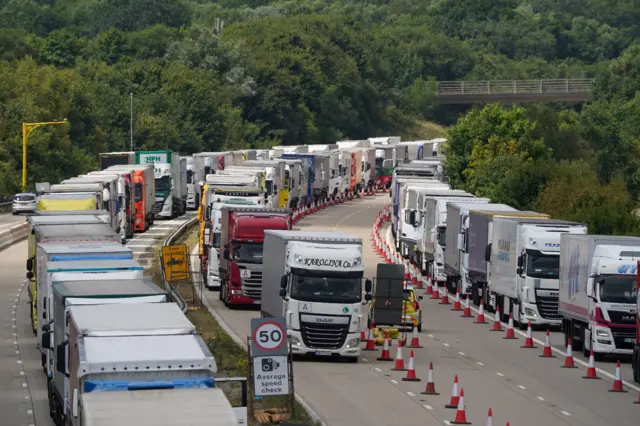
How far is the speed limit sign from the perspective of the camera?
2723 centimetres

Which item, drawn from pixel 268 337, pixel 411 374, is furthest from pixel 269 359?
pixel 411 374

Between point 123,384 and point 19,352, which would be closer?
point 123,384

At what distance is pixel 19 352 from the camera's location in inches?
1578

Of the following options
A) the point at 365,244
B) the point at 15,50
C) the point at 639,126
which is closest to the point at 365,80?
the point at 15,50

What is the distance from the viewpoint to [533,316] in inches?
1791

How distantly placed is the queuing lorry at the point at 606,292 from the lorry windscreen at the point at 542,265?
15.3ft

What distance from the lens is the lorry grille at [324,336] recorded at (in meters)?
37.5

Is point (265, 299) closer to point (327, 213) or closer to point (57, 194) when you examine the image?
point (57, 194)

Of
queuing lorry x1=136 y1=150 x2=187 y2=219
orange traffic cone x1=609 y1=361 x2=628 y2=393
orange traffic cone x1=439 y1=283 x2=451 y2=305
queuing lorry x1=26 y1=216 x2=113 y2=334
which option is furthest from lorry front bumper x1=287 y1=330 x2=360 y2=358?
queuing lorry x1=136 y1=150 x2=187 y2=219

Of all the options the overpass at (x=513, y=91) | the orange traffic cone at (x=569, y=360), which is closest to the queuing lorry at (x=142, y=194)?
the orange traffic cone at (x=569, y=360)

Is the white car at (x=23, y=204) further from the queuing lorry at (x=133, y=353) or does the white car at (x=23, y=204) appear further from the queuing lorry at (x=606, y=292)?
the queuing lorry at (x=133, y=353)

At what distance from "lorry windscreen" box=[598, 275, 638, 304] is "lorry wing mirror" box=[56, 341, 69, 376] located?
53.2 ft

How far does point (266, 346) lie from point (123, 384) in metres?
7.38

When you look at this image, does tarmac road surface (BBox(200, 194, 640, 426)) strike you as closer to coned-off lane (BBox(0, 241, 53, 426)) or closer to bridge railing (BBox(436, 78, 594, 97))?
coned-off lane (BBox(0, 241, 53, 426))
